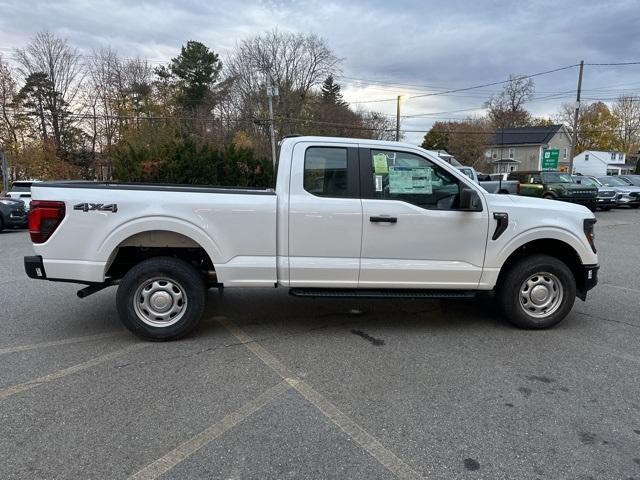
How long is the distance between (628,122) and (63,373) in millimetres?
103373

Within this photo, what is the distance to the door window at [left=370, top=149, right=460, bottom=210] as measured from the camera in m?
4.71

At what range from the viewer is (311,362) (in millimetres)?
4176

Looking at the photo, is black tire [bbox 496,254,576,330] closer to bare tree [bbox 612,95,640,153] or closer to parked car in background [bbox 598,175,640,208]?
parked car in background [bbox 598,175,640,208]

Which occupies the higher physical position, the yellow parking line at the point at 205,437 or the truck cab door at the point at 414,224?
the truck cab door at the point at 414,224

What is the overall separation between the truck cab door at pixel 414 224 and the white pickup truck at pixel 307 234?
0.4 inches

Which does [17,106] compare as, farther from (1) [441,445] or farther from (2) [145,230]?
(1) [441,445]

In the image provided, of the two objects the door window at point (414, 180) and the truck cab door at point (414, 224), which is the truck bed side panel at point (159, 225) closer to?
the truck cab door at point (414, 224)

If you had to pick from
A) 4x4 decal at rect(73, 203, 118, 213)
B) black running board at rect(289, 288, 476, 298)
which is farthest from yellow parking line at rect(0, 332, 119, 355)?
black running board at rect(289, 288, 476, 298)

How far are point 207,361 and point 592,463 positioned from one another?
2963 millimetres

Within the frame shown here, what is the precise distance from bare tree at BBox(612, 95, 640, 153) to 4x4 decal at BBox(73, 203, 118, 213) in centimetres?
9549

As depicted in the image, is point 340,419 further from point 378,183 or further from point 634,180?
point 634,180

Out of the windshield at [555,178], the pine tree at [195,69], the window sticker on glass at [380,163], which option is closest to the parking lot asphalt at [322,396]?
the window sticker on glass at [380,163]

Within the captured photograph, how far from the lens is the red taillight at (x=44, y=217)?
4332 mm

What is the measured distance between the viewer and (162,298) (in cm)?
456
